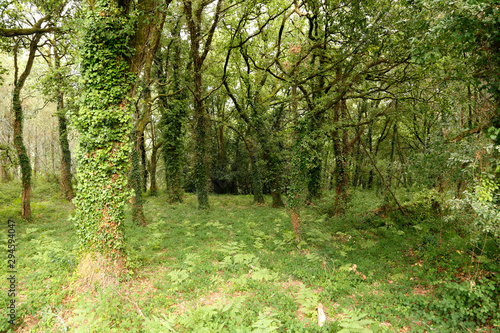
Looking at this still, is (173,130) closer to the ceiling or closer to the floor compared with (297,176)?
closer to the ceiling

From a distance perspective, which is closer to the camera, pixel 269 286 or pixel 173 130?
pixel 269 286

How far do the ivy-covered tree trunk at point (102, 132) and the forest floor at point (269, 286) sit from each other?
70 centimetres

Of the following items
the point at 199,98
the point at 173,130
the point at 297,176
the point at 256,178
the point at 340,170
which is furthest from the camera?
the point at 173,130

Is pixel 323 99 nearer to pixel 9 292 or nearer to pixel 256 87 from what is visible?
pixel 256 87

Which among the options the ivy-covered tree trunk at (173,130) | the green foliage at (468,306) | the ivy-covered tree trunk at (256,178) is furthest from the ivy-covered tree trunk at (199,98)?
the green foliage at (468,306)

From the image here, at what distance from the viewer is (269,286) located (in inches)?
222

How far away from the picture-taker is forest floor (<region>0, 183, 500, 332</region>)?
4348mm

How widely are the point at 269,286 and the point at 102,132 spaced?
17.6 ft

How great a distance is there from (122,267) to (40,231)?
22.5 feet

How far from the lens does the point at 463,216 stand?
A: 5.38 m

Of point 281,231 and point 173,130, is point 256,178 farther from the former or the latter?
point 173,130

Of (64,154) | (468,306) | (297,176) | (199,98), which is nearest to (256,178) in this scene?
(199,98)

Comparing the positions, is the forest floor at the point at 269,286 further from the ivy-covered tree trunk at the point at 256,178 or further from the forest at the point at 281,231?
the ivy-covered tree trunk at the point at 256,178

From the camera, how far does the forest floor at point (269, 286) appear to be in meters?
4.35
